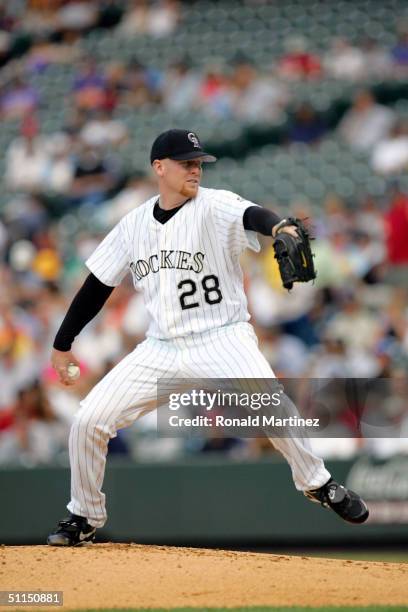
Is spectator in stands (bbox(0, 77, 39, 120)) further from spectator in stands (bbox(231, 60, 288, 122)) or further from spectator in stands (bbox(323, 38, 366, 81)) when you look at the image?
spectator in stands (bbox(323, 38, 366, 81))

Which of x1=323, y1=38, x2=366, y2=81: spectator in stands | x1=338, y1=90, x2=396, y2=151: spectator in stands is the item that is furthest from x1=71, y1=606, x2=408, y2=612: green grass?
x1=323, y1=38, x2=366, y2=81: spectator in stands

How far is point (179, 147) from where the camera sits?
18.6ft

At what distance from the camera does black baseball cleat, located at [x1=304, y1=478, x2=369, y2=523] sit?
18.0 feet

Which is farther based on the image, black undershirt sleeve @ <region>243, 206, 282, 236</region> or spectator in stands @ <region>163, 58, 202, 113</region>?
spectator in stands @ <region>163, 58, 202, 113</region>

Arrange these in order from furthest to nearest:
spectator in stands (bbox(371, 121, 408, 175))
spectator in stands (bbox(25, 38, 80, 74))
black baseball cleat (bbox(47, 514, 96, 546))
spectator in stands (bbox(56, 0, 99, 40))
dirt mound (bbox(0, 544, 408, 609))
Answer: spectator in stands (bbox(56, 0, 99, 40)) → spectator in stands (bbox(25, 38, 80, 74)) → spectator in stands (bbox(371, 121, 408, 175)) → black baseball cleat (bbox(47, 514, 96, 546)) → dirt mound (bbox(0, 544, 408, 609))

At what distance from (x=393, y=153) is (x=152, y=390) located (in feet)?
23.1

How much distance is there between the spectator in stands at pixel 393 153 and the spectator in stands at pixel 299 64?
183 cm

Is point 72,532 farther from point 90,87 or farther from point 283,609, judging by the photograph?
point 90,87

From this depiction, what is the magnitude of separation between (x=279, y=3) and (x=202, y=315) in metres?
10.6

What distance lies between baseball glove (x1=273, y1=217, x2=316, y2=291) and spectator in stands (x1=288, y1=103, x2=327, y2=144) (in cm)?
820

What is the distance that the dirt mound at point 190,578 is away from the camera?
5062 millimetres

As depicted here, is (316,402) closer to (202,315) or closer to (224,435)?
(224,435)

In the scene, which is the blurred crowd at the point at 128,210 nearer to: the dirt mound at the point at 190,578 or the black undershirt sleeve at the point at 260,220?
the dirt mound at the point at 190,578

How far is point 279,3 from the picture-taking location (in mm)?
15328
